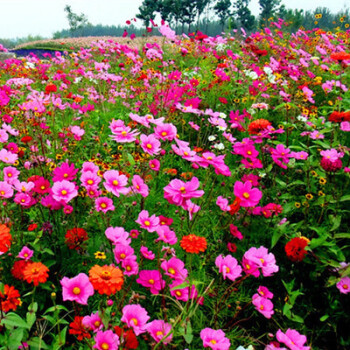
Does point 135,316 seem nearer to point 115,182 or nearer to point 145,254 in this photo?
point 145,254

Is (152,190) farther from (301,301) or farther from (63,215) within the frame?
(301,301)

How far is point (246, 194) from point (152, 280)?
57 cm

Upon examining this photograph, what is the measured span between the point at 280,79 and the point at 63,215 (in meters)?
2.71

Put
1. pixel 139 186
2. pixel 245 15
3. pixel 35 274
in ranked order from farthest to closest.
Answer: pixel 245 15
pixel 139 186
pixel 35 274

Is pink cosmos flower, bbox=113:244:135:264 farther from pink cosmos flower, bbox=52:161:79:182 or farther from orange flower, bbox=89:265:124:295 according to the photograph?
pink cosmos flower, bbox=52:161:79:182

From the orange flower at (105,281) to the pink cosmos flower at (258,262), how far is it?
1.90ft

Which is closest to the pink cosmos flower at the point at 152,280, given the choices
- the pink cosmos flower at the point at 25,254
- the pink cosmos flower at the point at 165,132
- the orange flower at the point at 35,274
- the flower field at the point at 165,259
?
the flower field at the point at 165,259

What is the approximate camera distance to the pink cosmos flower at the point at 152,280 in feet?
3.60

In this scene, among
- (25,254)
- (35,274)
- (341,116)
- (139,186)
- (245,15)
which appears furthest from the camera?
(245,15)

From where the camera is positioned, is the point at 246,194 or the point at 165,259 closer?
the point at 165,259

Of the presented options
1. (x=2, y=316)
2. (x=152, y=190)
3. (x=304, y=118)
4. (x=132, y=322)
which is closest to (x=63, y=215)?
(x=152, y=190)

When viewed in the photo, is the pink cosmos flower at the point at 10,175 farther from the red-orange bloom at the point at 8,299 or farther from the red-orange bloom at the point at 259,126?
the red-orange bloom at the point at 259,126

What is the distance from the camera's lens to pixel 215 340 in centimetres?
97

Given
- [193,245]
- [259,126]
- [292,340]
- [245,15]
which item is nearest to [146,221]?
[193,245]
